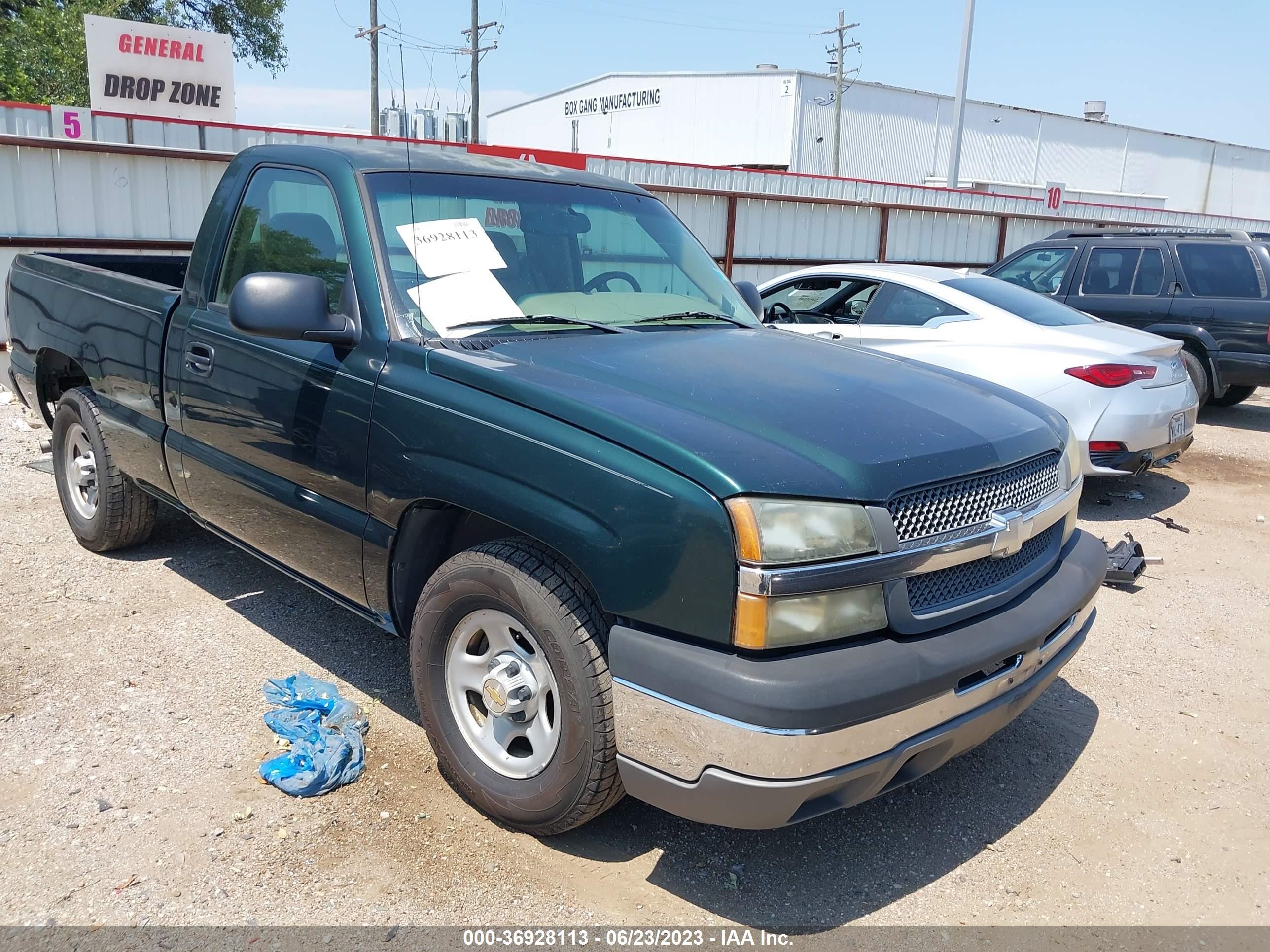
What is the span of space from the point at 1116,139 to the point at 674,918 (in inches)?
2293

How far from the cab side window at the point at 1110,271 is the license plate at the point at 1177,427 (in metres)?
3.86

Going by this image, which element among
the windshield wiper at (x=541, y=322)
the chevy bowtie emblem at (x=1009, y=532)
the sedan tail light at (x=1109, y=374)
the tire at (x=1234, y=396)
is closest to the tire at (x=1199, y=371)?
the tire at (x=1234, y=396)

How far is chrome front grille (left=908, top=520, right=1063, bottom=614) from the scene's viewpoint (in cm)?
255

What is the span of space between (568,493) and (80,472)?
12.3 ft

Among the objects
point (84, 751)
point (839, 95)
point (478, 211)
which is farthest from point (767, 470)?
point (839, 95)

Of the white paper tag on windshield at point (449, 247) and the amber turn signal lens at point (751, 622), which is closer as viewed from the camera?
the amber turn signal lens at point (751, 622)

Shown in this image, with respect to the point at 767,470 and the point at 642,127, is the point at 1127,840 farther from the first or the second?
the point at 642,127

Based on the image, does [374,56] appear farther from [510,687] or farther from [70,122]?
[510,687]

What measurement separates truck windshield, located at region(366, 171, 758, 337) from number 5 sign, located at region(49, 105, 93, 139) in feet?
42.9

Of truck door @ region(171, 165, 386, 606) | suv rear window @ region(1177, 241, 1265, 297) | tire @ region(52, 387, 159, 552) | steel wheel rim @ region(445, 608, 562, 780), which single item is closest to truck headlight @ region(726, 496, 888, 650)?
steel wheel rim @ region(445, 608, 562, 780)

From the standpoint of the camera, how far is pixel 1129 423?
20.9ft

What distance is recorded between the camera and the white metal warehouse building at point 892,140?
45.2 meters

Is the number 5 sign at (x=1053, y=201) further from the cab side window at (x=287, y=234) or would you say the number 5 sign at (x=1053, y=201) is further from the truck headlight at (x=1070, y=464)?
the cab side window at (x=287, y=234)

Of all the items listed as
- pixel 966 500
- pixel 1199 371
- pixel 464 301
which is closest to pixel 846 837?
pixel 966 500
